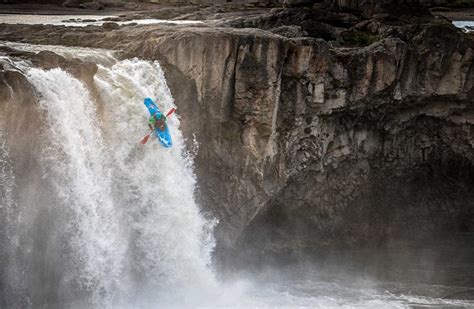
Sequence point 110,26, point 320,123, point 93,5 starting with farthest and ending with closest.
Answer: point 93,5 → point 110,26 → point 320,123

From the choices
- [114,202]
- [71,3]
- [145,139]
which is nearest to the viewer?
[114,202]

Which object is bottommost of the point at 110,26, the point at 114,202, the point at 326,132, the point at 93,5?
the point at 114,202

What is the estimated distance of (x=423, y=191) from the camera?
38.0 meters

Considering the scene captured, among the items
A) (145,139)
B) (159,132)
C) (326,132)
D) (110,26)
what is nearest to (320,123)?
(326,132)

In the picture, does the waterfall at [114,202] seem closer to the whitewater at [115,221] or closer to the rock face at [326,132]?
the whitewater at [115,221]

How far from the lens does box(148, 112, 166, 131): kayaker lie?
27531 mm

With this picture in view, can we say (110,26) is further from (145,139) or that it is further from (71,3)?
(71,3)

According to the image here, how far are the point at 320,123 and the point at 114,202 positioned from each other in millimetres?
10494

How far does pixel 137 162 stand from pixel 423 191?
1675 cm

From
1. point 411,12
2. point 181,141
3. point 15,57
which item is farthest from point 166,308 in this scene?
point 411,12

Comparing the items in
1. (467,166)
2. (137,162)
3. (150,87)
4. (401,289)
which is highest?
(150,87)

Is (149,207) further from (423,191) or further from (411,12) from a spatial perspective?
(411,12)

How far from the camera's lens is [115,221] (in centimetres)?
2652

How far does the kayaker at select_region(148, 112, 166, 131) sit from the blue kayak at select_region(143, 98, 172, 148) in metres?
0.08
